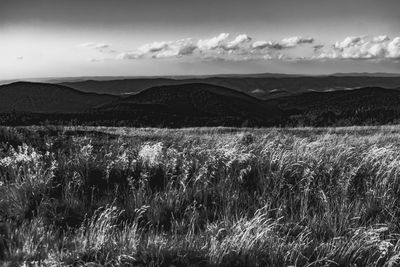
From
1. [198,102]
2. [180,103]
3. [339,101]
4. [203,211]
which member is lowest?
[339,101]

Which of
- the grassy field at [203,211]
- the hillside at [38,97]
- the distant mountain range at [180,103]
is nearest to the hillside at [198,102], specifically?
the distant mountain range at [180,103]

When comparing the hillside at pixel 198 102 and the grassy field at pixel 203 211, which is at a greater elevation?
the grassy field at pixel 203 211

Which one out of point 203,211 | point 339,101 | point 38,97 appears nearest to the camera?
point 203,211

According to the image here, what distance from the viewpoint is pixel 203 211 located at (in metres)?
5.50

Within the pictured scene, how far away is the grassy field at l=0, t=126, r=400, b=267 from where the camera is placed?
4031 millimetres

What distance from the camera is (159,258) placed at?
3.88m

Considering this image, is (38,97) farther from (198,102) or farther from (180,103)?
(198,102)

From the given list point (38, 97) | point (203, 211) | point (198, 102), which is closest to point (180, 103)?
point (198, 102)

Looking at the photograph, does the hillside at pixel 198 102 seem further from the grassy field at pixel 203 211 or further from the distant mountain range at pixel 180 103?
the grassy field at pixel 203 211

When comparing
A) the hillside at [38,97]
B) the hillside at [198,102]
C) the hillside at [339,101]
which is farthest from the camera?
the hillside at [198,102]

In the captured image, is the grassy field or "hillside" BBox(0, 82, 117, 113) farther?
"hillside" BBox(0, 82, 117, 113)

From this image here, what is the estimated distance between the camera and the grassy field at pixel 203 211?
13.2 feet

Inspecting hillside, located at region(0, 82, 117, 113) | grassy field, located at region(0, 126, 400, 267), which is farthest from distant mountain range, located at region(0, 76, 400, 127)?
grassy field, located at region(0, 126, 400, 267)

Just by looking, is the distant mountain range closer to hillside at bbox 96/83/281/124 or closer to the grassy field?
hillside at bbox 96/83/281/124
